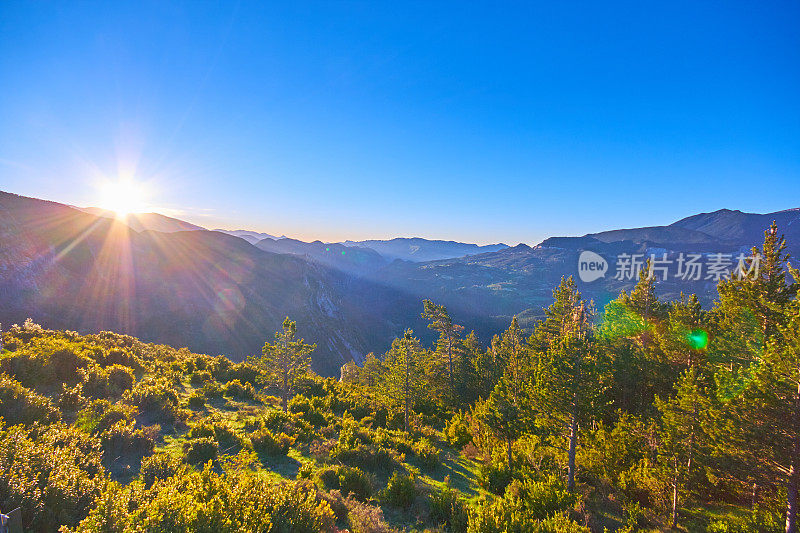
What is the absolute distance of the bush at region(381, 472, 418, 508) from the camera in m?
10.3

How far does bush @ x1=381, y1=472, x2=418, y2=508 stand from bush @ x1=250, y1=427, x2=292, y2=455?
14.5 feet

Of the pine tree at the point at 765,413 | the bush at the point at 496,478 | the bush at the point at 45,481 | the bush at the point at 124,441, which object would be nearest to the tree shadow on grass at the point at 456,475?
the bush at the point at 496,478

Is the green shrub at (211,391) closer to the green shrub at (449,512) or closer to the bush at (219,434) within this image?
the bush at (219,434)

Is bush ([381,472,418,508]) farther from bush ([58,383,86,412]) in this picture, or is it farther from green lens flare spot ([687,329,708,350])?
green lens flare spot ([687,329,708,350])

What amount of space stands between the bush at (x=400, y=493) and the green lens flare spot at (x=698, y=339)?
19585mm

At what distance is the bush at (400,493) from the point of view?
10.3 metres

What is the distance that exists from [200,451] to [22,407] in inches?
196

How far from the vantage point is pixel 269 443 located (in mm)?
11945

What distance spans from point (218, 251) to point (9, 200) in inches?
2881

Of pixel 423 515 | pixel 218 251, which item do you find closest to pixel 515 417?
pixel 423 515

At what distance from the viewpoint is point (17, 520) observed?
4.14 m

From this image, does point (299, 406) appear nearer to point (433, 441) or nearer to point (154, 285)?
point (433, 441)

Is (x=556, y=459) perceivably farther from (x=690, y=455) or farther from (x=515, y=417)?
(x=690, y=455)

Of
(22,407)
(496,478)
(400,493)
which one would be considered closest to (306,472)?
(400,493)
